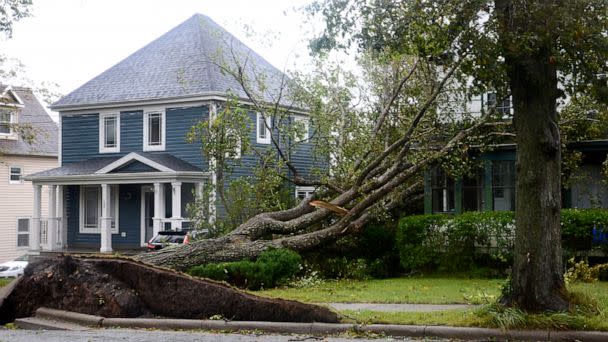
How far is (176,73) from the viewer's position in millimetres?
28969

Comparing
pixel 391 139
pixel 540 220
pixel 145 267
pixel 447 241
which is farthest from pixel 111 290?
pixel 391 139

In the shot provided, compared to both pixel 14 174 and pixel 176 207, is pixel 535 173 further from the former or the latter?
pixel 14 174

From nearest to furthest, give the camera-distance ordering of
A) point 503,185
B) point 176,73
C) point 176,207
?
point 503,185
point 176,207
point 176,73

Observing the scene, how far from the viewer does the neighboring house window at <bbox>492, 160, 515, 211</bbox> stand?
65.2ft

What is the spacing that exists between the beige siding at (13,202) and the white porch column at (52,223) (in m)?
8.40

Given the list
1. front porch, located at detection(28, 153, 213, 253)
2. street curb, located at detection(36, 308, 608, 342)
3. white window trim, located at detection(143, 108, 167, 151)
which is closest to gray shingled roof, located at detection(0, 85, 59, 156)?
front porch, located at detection(28, 153, 213, 253)

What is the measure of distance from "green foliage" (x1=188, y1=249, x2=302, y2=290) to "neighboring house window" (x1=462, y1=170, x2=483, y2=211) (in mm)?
5743

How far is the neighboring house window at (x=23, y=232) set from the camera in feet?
126

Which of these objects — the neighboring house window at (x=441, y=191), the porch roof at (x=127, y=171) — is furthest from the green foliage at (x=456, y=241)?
the porch roof at (x=127, y=171)

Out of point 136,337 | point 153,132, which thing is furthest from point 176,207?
point 136,337

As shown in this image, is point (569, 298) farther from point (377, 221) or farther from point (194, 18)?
point (194, 18)

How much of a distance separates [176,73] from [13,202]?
1440cm

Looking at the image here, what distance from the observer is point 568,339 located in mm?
9586

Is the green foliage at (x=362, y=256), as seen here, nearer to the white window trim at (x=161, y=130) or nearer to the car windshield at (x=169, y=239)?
the car windshield at (x=169, y=239)
